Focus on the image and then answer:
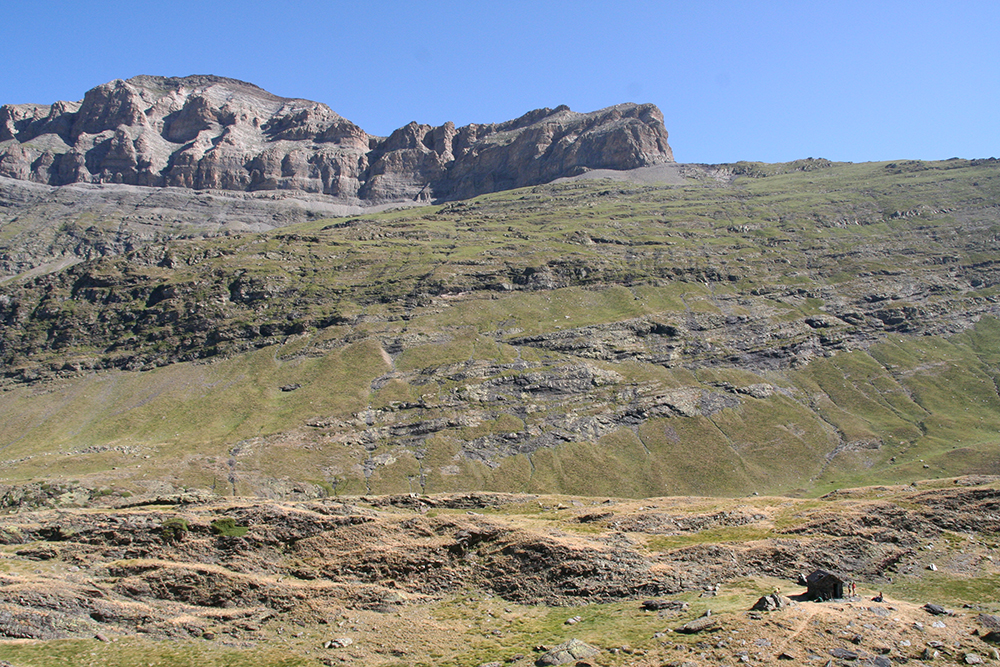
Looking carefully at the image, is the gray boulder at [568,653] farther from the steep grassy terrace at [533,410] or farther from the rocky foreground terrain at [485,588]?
the steep grassy terrace at [533,410]

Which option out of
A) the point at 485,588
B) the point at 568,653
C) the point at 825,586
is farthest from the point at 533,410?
the point at 568,653

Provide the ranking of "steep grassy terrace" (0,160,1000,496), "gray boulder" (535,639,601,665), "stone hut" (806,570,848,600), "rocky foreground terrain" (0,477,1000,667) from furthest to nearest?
1. "steep grassy terrace" (0,160,1000,496)
2. "stone hut" (806,570,848,600)
3. "rocky foreground terrain" (0,477,1000,667)
4. "gray boulder" (535,639,601,665)

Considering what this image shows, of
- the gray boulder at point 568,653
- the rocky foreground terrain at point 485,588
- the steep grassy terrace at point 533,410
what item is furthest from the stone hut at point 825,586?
the steep grassy terrace at point 533,410

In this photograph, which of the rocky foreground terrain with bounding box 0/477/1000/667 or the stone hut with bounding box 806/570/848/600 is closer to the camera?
the rocky foreground terrain with bounding box 0/477/1000/667

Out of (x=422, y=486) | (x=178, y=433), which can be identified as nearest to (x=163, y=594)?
(x=422, y=486)

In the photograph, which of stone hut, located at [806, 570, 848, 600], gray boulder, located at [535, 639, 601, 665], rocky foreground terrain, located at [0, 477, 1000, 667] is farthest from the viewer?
stone hut, located at [806, 570, 848, 600]

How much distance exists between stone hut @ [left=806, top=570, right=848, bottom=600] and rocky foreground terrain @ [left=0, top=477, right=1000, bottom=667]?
77cm

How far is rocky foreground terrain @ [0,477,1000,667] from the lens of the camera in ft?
85.3

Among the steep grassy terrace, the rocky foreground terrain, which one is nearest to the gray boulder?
the rocky foreground terrain

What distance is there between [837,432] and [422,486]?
102951 mm

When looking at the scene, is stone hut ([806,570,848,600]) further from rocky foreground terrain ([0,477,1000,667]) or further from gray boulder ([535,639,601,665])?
gray boulder ([535,639,601,665])

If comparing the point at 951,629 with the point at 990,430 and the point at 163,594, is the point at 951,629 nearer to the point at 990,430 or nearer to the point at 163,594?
the point at 163,594

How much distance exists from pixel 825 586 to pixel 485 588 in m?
17.6

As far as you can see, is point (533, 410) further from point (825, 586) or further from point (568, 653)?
point (568, 653)
